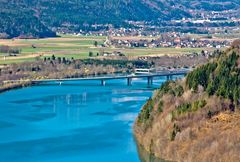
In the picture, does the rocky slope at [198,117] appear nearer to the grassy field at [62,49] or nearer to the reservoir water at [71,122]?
the reservoir water at [71,122]

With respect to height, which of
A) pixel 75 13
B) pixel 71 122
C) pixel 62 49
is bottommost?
pixel 71 122

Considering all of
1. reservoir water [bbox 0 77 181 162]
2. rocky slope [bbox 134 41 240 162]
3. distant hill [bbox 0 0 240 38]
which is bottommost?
reservoir water [bbox 0 77 181 162]

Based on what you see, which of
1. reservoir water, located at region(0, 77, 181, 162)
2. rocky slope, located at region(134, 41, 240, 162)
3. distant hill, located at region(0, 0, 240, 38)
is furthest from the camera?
distant hill, located at region(0, 0, 240, 38)

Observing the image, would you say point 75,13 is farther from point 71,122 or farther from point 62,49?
point 71,122

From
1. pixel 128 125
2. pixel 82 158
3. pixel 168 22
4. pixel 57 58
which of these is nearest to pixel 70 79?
pixel 57 58

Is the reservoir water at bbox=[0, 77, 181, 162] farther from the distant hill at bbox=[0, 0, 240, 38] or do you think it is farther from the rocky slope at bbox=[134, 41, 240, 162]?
the distant hill at bbox=[0, 0, 240, 38]

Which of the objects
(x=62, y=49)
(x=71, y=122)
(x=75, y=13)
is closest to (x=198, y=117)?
(x=71, y=122)

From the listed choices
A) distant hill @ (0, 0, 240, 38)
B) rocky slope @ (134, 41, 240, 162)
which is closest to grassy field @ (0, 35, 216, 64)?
distant hill @ (0, 0, 240, 38)
